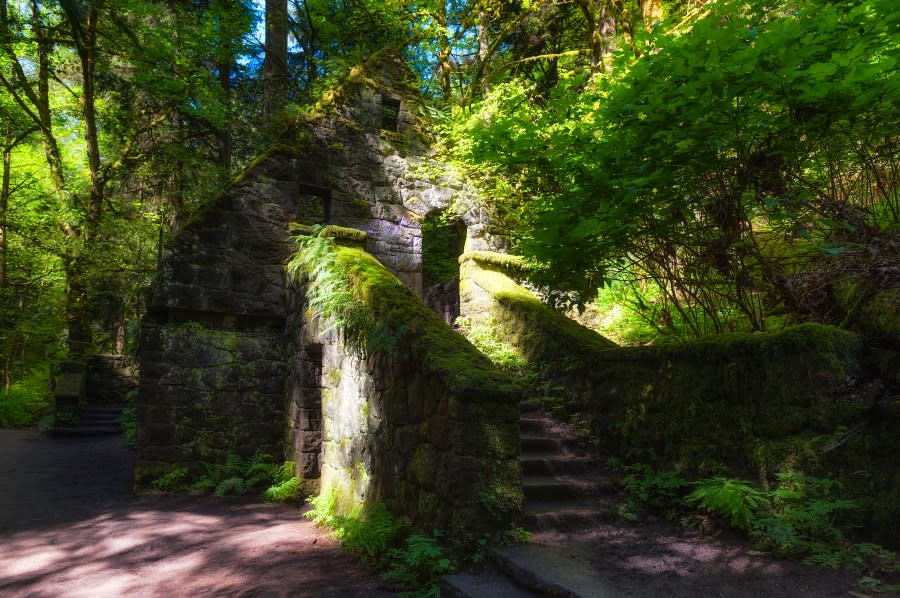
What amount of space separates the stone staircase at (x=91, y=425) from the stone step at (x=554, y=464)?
1126 cm

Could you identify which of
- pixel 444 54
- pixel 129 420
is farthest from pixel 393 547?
pixel 444 54

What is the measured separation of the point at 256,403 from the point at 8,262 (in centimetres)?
964

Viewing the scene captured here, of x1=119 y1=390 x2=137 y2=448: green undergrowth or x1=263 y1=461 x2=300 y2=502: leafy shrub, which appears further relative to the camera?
x1=119 y1=390 x2=137 y2=448: green undergrowth

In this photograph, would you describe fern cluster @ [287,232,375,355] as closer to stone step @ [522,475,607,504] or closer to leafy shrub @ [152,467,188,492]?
stone step @ [522,475,607,504]

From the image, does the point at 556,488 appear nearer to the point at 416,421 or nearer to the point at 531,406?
the point at 416,421

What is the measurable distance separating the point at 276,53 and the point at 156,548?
1127cm

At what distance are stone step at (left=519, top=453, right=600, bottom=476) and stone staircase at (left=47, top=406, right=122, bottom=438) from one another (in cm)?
1126

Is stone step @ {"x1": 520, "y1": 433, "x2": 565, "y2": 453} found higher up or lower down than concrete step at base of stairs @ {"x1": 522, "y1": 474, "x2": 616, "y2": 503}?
higher up

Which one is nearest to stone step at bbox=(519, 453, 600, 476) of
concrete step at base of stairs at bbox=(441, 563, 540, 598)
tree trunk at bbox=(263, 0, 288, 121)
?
concrete step at base of stairs at bbox=(441, 563, 540, 598)

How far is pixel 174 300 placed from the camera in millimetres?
6586

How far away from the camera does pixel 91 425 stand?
11867 millimetres

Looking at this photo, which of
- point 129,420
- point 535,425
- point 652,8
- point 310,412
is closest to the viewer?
point 535,425

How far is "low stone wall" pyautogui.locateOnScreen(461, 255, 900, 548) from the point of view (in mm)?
3070

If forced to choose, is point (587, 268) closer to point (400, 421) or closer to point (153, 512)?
point (400, 421)
